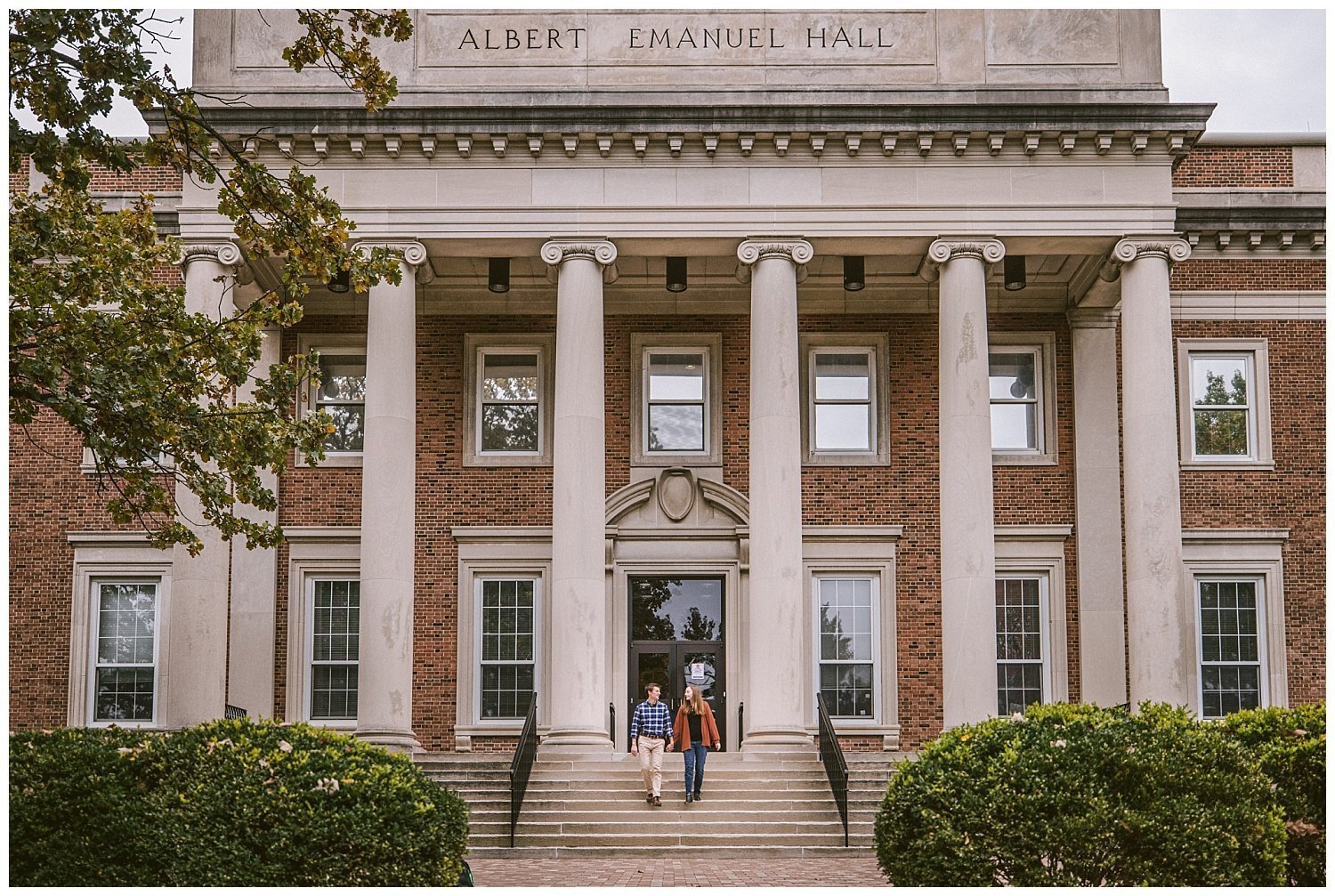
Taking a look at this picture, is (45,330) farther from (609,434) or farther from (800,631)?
(609,434)

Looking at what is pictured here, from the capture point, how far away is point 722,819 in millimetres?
21031

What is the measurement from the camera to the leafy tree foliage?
13438 mm

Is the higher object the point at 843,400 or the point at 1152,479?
the point at 843,400

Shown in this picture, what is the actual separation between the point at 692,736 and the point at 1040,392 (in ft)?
34.6

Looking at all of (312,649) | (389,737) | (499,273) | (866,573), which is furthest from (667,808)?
(499,273)

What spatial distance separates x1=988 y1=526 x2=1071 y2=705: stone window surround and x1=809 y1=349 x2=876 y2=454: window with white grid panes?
2951 millimetres

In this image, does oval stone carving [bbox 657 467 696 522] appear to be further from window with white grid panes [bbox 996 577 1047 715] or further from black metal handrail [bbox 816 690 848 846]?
window with white grid panes [bbox 996 577 1047 715]

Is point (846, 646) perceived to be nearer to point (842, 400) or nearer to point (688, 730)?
point (842, 400)

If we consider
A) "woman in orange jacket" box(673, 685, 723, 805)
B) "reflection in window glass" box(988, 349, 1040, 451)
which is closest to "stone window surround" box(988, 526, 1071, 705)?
"reflection in window glass" box(988, 349, 1040, 451)

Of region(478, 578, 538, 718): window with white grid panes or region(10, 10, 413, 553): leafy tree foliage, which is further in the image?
region(478, 578, 538, 718): window with white grid panes

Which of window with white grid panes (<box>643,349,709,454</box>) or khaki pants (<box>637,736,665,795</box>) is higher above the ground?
window with white grid panes (<box>643,349,709,454</box>)

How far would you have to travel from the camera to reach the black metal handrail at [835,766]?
20703 mm

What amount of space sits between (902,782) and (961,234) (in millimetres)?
12548

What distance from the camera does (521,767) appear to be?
71.6ft
